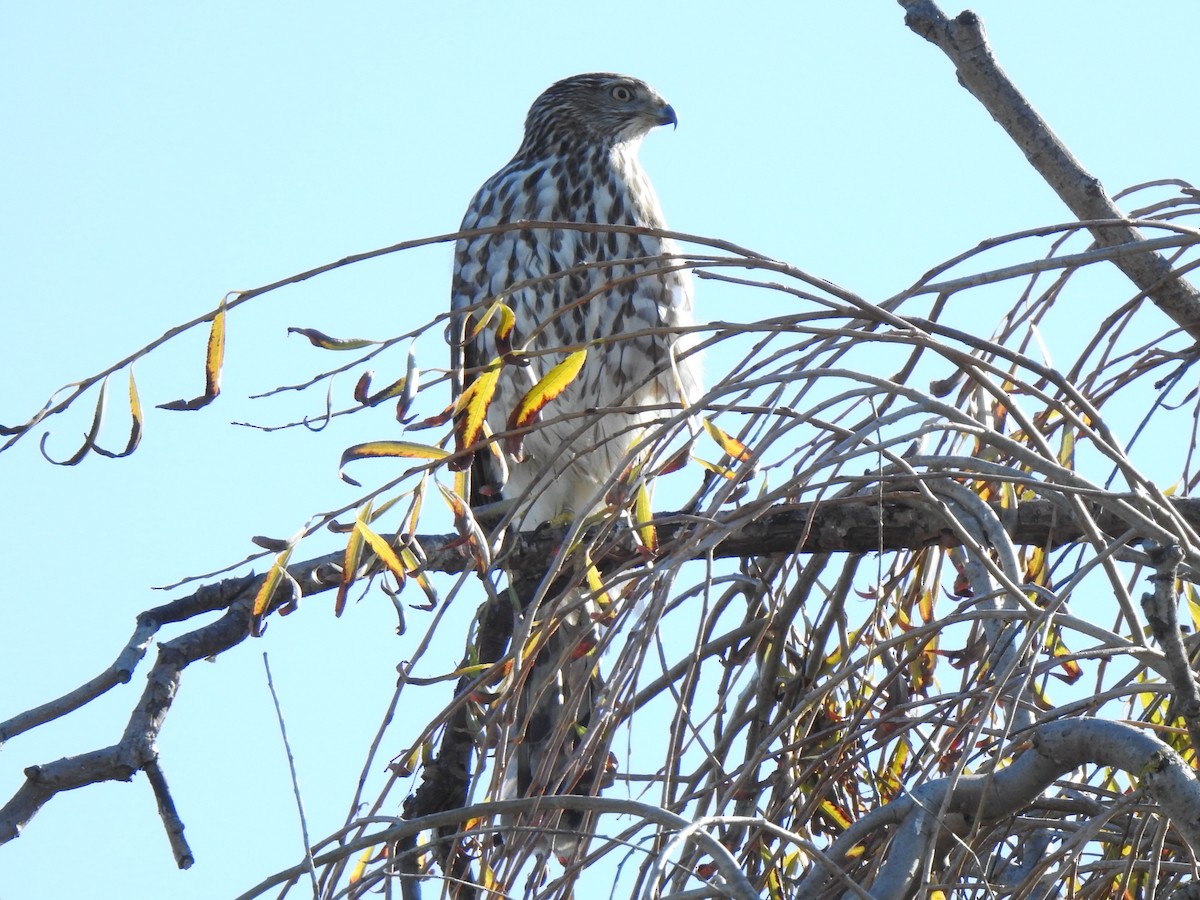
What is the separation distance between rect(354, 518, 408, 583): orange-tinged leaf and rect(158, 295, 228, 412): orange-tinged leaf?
0.23 m

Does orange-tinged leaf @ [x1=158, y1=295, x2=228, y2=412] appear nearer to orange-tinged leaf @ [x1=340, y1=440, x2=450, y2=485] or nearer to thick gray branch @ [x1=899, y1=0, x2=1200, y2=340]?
orange-tinged leaf @ [x1=340, y1=440, x2=450, y2=485]

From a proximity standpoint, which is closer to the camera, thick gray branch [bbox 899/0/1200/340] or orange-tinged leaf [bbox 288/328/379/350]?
orange-tinged leaf [bbox 288/328/379/350]

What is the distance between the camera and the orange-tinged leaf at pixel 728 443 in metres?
1.95

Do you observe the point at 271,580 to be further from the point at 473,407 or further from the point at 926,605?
the point at 926,605

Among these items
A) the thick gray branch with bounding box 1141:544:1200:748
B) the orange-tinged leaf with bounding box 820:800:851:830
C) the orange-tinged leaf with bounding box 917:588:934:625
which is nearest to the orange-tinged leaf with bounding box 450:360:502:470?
the thick gray branch with bounding box 1141:544:1200:748

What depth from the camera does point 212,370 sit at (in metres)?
1.75

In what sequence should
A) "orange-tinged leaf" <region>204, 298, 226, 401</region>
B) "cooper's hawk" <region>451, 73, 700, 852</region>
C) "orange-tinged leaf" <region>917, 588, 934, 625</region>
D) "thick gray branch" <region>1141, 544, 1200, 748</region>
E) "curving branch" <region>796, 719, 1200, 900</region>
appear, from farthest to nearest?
"cooper's hawk" <region>451, 73, 700, 852</region>, "orange-tinged leaf" <region>917, 588, 934, 625</region>, "orange-tinged leaf" <region>204, 298, 226, 401</region>, "curving branch" <region>796, 719, 1200, 900</region>, "thick gray branch" <region>1141, 544, 1200, 748</region>

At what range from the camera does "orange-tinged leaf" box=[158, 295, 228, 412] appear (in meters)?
1.72

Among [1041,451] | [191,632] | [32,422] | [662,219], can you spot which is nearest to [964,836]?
[1041,451]

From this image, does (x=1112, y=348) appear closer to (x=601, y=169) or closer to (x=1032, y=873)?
(x=1032, y=873)

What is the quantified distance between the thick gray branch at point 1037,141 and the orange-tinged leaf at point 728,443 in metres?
0.85

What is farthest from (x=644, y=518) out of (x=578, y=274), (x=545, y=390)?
(x=578, y=274)

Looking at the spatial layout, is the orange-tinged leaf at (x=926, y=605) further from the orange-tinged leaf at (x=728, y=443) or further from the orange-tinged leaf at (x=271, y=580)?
the orange-tinged leaf at (x=271, y=580)

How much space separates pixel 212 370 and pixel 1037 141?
1473 mm
